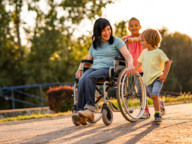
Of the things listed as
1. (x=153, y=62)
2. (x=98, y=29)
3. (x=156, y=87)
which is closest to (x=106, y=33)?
(x=98, y=29)

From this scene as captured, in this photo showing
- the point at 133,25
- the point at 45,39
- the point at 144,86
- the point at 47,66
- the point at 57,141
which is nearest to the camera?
the point at 57,141

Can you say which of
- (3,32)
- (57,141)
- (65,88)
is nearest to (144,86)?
(57,141)

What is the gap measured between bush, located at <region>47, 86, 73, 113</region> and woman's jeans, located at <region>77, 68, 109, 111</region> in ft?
17.6

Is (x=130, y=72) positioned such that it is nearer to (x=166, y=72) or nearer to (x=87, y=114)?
(x=166, y=72)

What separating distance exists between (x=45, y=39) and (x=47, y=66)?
1.94 m

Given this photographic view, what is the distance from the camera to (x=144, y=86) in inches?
148

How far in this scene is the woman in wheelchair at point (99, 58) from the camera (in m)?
3.13

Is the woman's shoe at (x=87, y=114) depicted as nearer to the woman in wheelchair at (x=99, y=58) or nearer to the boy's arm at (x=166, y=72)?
the woman in wheelchair at (x=99, y=58)

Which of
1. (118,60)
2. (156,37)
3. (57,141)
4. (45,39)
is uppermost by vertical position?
(45,39)

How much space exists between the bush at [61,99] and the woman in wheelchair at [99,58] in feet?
16.2

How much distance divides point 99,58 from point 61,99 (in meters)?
5.24

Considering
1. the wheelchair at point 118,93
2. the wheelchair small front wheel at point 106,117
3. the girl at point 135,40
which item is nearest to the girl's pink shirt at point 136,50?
the girl at point 135,40

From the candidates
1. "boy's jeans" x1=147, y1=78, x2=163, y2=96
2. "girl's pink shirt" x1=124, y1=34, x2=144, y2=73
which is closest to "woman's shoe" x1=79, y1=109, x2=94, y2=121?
"boy's jeans" x1=147, y1=78, x2=163, y2=96

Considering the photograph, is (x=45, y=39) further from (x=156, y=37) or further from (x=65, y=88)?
(x=156, y=37)
